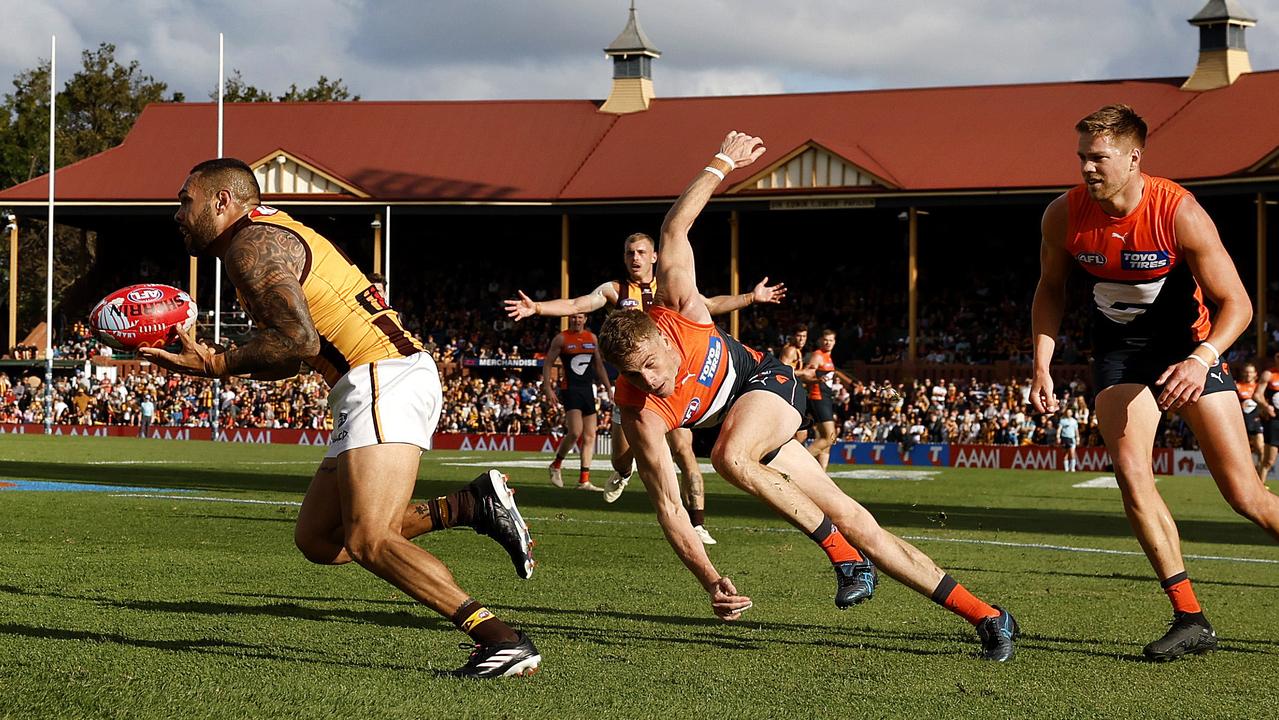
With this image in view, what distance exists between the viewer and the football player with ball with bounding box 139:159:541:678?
5855 millimetres

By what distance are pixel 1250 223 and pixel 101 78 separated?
55420mm

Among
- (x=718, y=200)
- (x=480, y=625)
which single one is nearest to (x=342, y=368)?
(x=480, y=625)

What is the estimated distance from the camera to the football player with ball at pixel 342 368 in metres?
5.86

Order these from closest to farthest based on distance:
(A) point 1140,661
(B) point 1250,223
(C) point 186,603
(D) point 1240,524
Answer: (A) point 1140,661, (C) point 186,603, (D) point 1240,524, (B) point 1250,223

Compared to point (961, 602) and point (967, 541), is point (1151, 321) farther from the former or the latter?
point (967, 541)

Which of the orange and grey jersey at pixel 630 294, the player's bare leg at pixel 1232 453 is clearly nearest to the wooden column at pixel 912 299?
the orange and grey jersey at pixel 630 294

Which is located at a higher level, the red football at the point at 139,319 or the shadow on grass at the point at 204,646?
the red football at the point at 139,319

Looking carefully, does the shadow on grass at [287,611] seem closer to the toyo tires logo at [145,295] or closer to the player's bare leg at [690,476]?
the toyo tires logo at [145,295]

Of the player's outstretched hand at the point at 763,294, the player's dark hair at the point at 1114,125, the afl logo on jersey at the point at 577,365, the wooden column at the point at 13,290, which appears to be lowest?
the afl logo on jersey at the point at 577,365

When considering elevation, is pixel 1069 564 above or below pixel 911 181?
below

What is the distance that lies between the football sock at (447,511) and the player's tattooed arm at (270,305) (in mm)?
1037

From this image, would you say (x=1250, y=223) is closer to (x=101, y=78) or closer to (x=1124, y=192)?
(x=1124, y=192)

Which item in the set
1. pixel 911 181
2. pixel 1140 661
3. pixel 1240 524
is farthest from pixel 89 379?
pixel 1140 661

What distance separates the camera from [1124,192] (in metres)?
6.86
